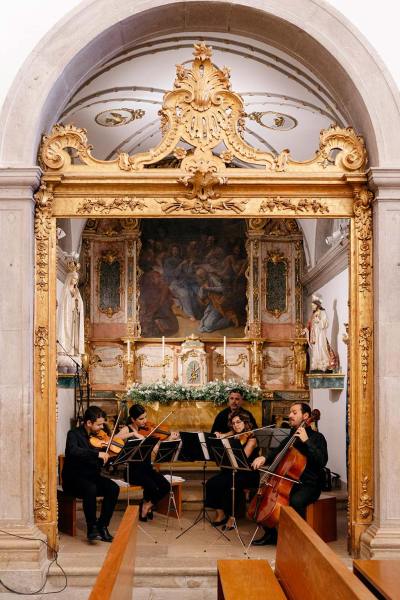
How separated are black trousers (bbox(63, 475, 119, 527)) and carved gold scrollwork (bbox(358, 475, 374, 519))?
2.66 meters

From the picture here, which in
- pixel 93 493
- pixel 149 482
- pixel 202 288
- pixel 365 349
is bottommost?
pixel 149 482

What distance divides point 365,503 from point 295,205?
2.83m

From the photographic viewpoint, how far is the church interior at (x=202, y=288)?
22.9ft

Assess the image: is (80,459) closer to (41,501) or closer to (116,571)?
(41,501)

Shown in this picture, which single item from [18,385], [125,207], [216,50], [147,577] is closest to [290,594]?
[147,577]

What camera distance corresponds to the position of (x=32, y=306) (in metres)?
7.01

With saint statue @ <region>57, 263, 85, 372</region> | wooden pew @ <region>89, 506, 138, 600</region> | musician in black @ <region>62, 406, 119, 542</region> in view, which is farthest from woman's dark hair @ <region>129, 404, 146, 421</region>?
wooden pew @ <region>89, 506, 138, 600</region>

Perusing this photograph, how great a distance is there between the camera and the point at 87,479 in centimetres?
831

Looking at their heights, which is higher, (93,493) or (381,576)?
(381,576)

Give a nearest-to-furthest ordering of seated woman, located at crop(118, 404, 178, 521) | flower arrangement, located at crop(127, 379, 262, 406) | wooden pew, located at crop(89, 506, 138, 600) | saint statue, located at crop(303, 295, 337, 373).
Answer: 1. wooden pew, located at crop(89, 506, 138, 600)
2. seated woman, located at crop(118, 404, 178, 521)
3. saint statue, located at crop(303, 295, 337, 373)
4. flower arrangement, located at crop(127, 379, 262, 406)

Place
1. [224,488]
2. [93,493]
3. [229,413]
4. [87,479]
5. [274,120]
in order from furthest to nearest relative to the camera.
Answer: [274,120], [229,413], [224,488], [87,479], [93,493]

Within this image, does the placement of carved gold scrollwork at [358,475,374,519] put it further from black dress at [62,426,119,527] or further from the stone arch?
the stone arch

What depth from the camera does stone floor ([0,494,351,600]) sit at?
6.62m

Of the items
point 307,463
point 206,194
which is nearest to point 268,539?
point 307,463
